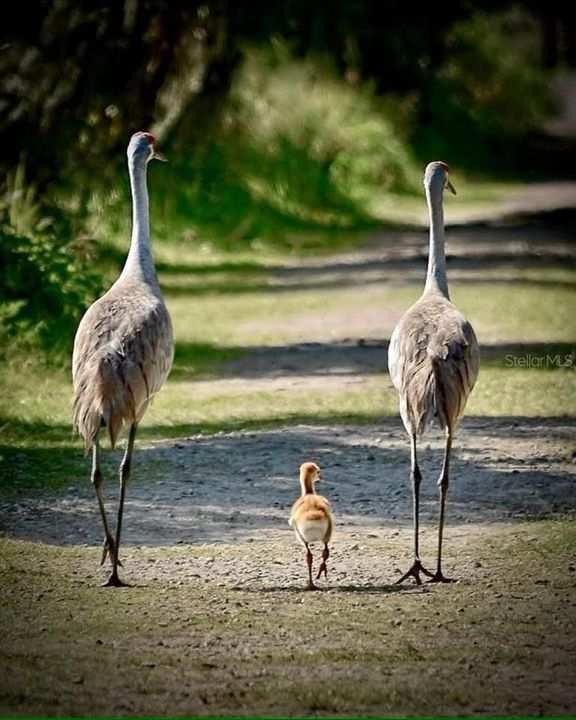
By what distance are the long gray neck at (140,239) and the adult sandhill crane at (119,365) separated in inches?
1.7

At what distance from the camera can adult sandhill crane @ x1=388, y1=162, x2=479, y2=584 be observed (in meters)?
8.99

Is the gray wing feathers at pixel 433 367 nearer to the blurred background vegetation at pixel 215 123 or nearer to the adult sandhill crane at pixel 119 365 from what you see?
the adult sandhill crane at pixel 119 365

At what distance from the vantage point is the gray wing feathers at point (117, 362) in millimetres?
9000

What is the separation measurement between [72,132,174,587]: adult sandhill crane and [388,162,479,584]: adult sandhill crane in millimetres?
1354

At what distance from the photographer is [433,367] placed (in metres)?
9.07

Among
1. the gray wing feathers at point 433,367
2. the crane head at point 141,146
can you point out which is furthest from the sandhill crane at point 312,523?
the crane head at point 141,146

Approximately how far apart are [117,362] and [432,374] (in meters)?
1.68

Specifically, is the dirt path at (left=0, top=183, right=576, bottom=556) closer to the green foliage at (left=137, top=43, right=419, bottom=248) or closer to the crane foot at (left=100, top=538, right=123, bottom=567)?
the crane foot at (left=100, top=538, right=123, bottom=567)

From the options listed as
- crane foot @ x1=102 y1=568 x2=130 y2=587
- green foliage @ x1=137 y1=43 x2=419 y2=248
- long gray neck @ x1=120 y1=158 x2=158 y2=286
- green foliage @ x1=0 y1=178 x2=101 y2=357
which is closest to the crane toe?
crane foot @ x1=102 y1=568 x2=130 y2=587

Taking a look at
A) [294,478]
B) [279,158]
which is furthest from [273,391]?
[279,158]

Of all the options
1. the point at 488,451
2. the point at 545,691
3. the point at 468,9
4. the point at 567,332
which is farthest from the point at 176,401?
the point at 468,9

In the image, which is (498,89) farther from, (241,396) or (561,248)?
(241,396)

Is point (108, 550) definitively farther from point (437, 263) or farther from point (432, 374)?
point (437, 263)

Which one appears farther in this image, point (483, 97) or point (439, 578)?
point (483, 97)
